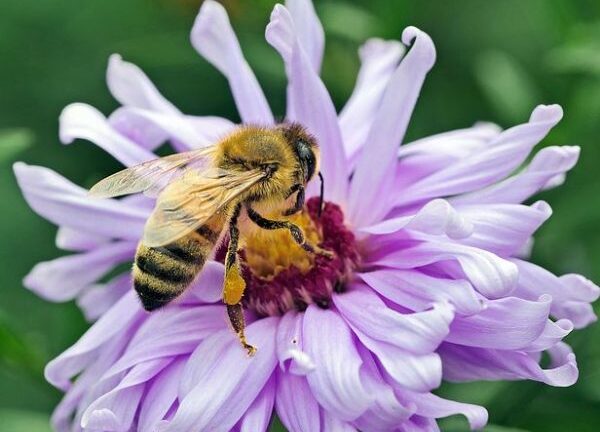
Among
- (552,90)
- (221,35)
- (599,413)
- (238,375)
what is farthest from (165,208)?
(552,90)

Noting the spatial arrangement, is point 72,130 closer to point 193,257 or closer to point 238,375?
point 193,257

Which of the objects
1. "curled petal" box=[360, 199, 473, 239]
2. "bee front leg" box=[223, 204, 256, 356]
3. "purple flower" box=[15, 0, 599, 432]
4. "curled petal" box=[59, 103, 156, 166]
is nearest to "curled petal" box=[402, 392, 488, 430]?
"purple flower" box=[15, 0, 599, 432]

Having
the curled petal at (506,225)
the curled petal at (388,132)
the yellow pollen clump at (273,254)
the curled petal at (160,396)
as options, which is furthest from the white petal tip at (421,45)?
the curled petal at (160,396)

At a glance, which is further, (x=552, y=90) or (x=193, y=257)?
(x=552, y=90)

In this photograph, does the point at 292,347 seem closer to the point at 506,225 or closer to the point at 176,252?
the point at 176,252

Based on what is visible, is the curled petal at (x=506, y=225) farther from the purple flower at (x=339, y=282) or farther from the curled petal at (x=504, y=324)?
the curled petal at (x=504, y=324)

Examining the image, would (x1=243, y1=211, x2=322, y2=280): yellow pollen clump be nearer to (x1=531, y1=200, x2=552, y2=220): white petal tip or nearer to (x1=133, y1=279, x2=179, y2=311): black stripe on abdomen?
(x1=133, y1=279, x2=179, y2=311): black stripe on abdomen
